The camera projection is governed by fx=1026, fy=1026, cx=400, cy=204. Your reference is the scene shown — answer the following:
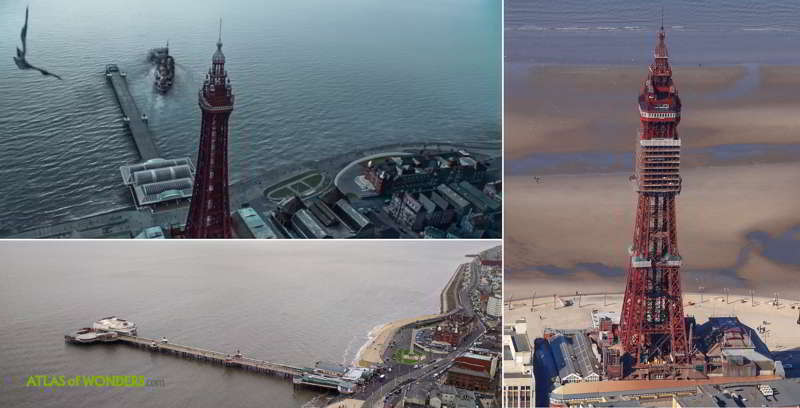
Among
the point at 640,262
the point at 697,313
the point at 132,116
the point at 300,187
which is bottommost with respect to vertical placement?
the point at 697,313

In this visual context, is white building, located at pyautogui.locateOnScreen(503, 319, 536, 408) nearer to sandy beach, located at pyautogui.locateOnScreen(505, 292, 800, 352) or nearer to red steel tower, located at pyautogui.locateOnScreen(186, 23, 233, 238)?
sandy beach, located at pyautogui.locateOnScreen(505, 292, 800, 352)

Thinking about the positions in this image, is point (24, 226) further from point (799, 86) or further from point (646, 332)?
point (799, 86)

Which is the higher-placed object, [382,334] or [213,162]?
[213,162]

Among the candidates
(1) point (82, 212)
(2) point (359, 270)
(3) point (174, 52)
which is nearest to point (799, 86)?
(2) point (359, 270)

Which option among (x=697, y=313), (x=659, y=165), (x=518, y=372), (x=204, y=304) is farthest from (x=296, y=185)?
(x=697, y=313)

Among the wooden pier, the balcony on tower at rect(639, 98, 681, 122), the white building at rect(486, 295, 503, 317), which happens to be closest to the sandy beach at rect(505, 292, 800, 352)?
the white building at rect(486, 295, 503, 317)

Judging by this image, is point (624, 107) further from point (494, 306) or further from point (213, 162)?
point (213, 162)
